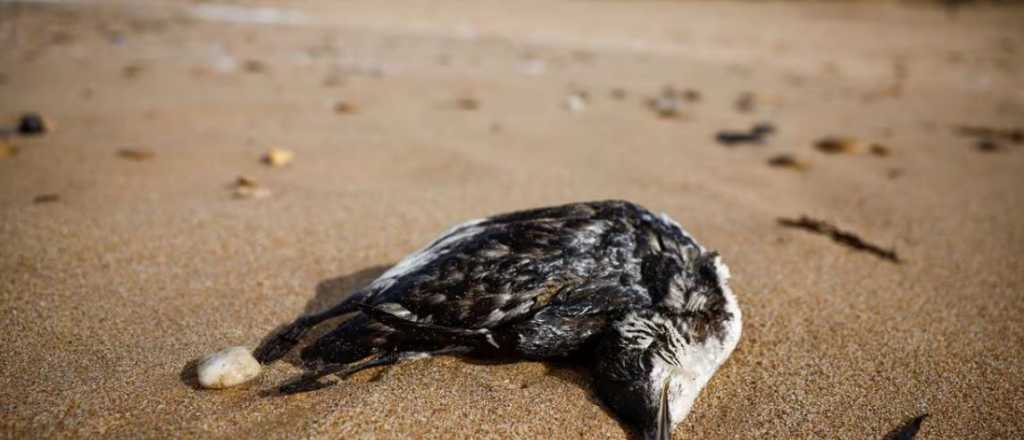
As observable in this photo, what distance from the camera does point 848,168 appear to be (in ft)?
14.0

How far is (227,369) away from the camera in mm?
1766

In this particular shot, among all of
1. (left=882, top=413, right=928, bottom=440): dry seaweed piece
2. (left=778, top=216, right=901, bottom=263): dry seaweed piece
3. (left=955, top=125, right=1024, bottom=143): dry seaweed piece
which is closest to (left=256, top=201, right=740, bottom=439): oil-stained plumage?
(left=882, top=413, right=928, bottom=440): dry seaweed piece

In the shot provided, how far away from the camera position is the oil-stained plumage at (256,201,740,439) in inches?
69.1

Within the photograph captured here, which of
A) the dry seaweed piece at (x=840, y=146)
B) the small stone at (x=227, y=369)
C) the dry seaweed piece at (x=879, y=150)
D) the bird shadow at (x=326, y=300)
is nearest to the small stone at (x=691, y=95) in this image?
the dry seaweed piece at (x=840, y=146)

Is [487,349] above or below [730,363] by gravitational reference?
above

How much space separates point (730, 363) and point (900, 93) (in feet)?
24.5

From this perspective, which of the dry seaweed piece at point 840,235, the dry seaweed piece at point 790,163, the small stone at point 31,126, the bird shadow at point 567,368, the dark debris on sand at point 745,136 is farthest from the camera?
the dark debris on sand at point 745,136

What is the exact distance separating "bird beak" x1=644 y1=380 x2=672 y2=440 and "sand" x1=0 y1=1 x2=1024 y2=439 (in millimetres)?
95

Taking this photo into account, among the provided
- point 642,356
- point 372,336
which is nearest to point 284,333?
point 372,336

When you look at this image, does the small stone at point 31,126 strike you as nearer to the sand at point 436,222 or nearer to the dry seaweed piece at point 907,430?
the sand at point 436,222

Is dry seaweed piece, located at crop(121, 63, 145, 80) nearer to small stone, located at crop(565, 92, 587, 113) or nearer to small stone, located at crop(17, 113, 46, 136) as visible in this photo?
small stone, located at crop(17, 113, 46, 136)

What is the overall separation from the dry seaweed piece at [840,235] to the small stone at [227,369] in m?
2.87

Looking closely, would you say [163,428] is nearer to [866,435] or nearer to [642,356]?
[642,356]

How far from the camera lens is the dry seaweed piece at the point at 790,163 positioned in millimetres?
4242
